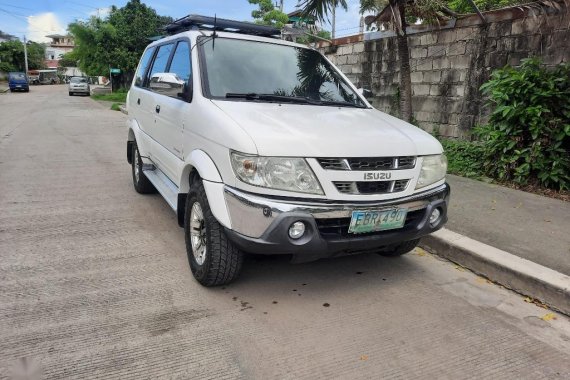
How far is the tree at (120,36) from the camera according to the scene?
30.8 meters

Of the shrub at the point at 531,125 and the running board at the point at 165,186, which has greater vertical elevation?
the shrub at the point at 531,125

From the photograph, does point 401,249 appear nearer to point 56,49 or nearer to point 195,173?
point 195,173

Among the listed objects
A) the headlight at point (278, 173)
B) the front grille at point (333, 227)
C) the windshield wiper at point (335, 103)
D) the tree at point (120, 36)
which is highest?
the tree at point (120, 36)

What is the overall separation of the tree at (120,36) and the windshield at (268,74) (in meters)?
28.3

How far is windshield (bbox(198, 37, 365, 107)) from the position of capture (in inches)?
143

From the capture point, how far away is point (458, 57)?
7.38 metres

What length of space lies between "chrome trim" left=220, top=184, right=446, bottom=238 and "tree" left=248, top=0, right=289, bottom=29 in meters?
18.8

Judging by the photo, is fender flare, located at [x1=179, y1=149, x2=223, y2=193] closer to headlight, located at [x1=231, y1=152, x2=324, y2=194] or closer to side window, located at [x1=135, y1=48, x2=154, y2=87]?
headlight, located at [x1=231, y1=152, x2=324, y2=194]

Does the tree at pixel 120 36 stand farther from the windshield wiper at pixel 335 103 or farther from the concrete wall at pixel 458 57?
the windshield wiper at pixel 335 103

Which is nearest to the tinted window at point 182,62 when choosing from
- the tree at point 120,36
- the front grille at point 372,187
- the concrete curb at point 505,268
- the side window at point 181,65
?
the side window at point 181,65

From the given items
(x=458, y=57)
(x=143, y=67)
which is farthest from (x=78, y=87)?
(x=458, y=57)

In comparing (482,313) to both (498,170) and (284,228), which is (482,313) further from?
(498,170)

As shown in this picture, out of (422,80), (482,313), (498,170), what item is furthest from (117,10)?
(482,313)

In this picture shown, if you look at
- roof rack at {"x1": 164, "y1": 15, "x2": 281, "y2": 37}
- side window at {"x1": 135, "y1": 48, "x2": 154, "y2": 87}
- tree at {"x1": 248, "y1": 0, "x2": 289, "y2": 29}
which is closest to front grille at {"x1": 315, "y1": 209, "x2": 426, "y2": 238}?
roof rack at {"x1": 164, "y1": 15, "x2": 281, "y2": 37}
